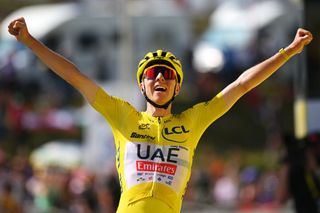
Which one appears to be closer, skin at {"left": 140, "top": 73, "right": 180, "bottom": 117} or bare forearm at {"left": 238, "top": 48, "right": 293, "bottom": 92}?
skin at {"left": 140, "top": 73, "right": 180, "bottom": 117}

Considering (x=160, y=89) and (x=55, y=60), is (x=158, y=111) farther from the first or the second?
(x=55, y=60)

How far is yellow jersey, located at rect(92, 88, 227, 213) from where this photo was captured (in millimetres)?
7215

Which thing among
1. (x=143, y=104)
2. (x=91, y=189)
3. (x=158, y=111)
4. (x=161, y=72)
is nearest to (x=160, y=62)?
(x=161, y=72)

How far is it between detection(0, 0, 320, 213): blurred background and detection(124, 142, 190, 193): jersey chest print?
3616mm

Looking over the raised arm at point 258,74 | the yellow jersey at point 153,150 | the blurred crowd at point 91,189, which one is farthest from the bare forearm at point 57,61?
the blurred crowd at point 91,189

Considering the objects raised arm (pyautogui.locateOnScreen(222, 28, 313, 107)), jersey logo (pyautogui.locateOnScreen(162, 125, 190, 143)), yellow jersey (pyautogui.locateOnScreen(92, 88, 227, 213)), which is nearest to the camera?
yellow jersey (pyautogui.locateOnScreen(92, 88, 227, 213))

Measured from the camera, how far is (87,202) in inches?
707

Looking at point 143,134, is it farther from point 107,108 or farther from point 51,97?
point 51,97

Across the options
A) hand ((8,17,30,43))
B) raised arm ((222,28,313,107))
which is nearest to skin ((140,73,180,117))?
raised arm ((222,28,313,107))

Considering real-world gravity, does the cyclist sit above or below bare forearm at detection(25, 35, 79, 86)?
below

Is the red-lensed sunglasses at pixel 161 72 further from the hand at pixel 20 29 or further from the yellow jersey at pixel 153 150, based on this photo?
the hand at pixel 20 29

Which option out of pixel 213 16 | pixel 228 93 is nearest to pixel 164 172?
pixel 228 93

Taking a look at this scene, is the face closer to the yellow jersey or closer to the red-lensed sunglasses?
the red-lensed sunglasses

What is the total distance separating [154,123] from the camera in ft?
24.3
